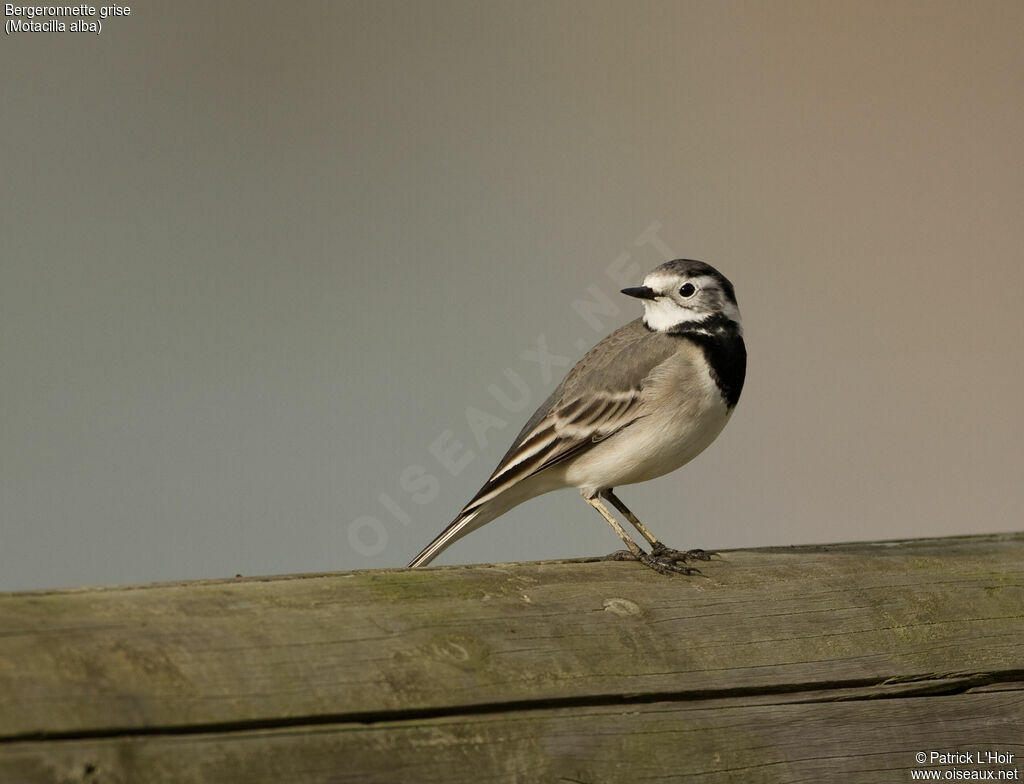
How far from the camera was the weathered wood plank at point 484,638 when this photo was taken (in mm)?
2498

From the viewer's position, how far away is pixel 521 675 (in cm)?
295

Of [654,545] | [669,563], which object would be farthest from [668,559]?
[654,545]

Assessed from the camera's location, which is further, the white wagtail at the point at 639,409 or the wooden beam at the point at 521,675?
the white wagtail at the point at 639,409

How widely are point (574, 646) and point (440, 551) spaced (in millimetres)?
2289

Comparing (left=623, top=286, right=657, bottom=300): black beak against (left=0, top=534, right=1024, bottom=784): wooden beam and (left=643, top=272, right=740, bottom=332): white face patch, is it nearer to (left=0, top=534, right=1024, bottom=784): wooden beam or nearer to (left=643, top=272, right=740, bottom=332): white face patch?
(left=643, top=272, right=740, bottom=332): white face patch

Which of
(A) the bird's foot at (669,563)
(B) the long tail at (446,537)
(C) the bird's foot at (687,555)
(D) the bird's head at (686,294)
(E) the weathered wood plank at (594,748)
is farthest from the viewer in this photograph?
(D) the bird's head at (686,294)

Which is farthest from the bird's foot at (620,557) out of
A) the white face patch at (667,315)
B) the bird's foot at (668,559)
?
the white face patch at (667,315)

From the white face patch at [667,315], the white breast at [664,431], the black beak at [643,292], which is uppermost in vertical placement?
the black beak at [643,292]

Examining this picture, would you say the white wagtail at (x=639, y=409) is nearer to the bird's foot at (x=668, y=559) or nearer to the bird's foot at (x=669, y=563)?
the bird's foot at (x=668, y=559)

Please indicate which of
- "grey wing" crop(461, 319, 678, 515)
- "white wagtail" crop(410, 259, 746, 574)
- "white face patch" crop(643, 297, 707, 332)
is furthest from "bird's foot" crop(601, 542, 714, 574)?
"white face patch" crop(643, 297, 707, 332)

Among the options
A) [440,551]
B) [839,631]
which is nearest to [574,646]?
[839,631]

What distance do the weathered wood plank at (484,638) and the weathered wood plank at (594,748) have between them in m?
0.05

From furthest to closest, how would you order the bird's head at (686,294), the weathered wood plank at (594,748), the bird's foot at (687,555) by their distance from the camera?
1. the bird's head at (686,294)
2. the bird's foot at (687,555)
3. the weathered wood plank at (594,748)

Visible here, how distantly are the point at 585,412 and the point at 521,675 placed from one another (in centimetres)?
290
